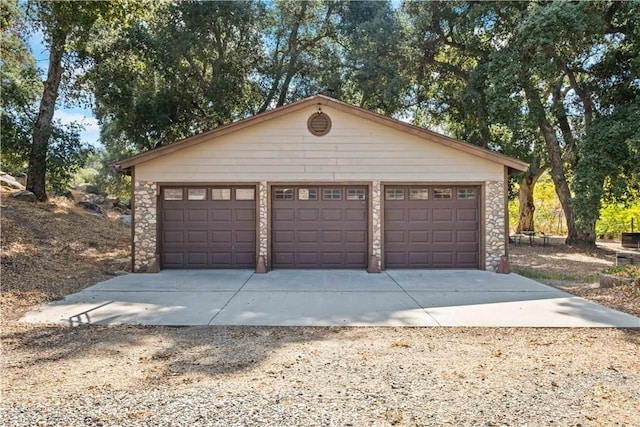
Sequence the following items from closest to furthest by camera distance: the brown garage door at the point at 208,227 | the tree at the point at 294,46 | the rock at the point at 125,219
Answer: the brown garage door at the point at 208,227 < the tree at the point at 294,46 < the rock at the point at 125,219

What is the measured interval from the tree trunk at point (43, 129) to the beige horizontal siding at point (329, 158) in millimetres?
6546

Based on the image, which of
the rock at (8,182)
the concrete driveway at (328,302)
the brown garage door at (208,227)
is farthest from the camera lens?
the rock at (8,182)

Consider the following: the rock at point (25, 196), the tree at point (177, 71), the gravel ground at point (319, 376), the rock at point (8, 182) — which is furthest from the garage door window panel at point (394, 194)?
the rock at point (8, 182)

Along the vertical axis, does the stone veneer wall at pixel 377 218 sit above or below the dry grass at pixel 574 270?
above

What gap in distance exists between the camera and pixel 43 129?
1448 centimetres

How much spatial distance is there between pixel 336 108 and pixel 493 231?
500 cm

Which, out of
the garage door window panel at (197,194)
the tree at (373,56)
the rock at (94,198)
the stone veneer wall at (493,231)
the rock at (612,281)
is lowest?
the rock at (612,281)

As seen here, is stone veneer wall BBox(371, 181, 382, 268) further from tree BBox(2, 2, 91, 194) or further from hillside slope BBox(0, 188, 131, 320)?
tree BBox(2, 2, 91, 194)

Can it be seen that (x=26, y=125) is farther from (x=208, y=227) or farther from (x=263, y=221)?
(x=263, y=221)

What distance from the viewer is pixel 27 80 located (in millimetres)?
14398

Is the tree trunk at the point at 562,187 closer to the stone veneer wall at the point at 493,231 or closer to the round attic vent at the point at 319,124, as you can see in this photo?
the stone veneer wall at the point at 493,231

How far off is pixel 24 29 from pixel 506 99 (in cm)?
1597

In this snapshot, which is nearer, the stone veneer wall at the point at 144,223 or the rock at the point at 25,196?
the stone veneer wall at the point at 144,223

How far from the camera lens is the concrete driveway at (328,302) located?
603cm
